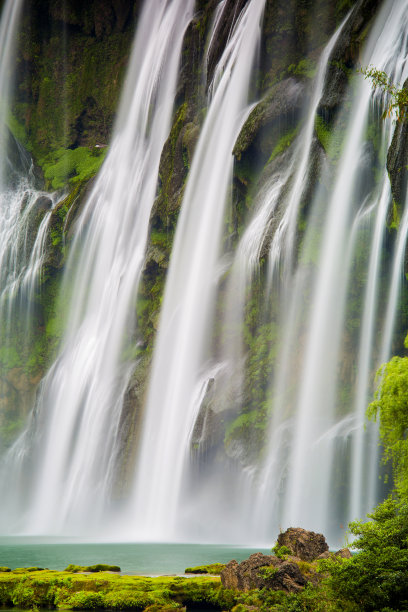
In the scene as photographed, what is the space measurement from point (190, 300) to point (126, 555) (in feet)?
45.4

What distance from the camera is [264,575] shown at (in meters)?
9.70

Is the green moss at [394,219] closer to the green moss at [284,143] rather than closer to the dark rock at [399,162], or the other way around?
the dark rock at [399,162]

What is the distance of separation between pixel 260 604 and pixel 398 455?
4123 mm

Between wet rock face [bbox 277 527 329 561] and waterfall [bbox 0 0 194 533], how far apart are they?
1899cm

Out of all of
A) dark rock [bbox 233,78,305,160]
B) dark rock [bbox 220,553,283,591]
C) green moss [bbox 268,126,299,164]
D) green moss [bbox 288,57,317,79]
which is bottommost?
dark rock [bbox 220,553,283,591]

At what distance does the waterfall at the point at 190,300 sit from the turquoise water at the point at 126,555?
11.1 feet

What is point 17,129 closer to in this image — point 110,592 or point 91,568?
point 91,568

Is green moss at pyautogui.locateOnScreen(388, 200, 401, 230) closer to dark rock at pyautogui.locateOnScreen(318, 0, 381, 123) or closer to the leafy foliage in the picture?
dark rock at pyautogui.locateOnScreen(318, 0, 381, 123)

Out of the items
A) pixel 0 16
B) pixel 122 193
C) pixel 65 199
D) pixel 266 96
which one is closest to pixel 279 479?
pixel 266 96

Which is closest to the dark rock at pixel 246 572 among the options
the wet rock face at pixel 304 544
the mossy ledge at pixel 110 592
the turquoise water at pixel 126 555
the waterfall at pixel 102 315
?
the mossy ledge at pixel 110 592

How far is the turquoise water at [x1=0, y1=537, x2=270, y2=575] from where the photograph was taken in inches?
637

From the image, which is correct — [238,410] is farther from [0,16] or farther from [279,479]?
[0,16]

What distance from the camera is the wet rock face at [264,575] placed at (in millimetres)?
9562

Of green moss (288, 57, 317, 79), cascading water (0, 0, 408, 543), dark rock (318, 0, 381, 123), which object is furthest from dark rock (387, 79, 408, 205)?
green moss (288, 57, 317, 79)
